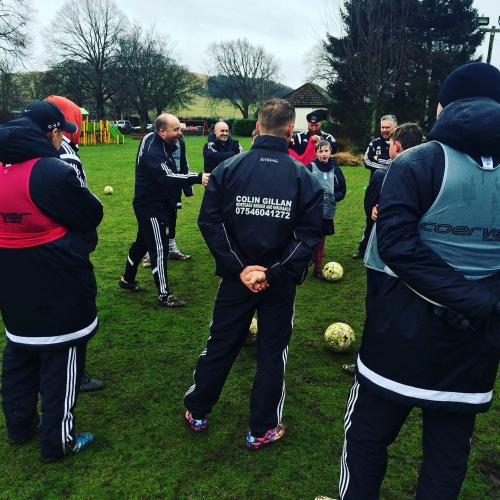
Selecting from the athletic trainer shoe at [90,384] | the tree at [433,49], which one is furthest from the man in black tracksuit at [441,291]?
the tree at [433,49]

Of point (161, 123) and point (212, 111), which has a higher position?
point (212, 111)

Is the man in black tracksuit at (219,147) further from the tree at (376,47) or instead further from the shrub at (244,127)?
the shrub at (244,127)

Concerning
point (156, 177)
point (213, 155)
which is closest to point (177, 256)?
point (213, 155)

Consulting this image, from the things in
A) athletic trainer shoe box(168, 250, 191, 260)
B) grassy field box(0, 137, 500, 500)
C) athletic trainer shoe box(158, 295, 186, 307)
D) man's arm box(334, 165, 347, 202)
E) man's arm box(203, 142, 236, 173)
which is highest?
man's arm box(203, 142, 236, 173)

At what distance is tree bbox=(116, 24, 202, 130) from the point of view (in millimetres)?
57469

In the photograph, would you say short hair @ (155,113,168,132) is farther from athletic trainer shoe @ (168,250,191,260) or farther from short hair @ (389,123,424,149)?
short hair @ (389,123,424,149)

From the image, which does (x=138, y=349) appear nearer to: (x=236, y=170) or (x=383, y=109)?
(x=236, y=170)

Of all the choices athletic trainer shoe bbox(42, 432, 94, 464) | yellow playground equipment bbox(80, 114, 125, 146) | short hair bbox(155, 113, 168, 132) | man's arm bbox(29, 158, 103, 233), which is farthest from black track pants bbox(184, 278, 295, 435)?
yellow playground equipment bbox(80, 114, 125, 146)

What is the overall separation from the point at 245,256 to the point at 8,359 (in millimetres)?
1743

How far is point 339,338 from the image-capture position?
184 inches

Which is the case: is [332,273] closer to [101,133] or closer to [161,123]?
[161,123]

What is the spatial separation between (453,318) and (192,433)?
2.26m

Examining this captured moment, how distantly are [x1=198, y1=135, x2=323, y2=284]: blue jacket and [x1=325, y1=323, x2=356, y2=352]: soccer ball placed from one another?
69.5 inches

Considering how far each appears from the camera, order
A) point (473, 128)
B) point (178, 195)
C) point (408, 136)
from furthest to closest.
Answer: point (178, 195) < point (408, 136) < point (473, 128)
